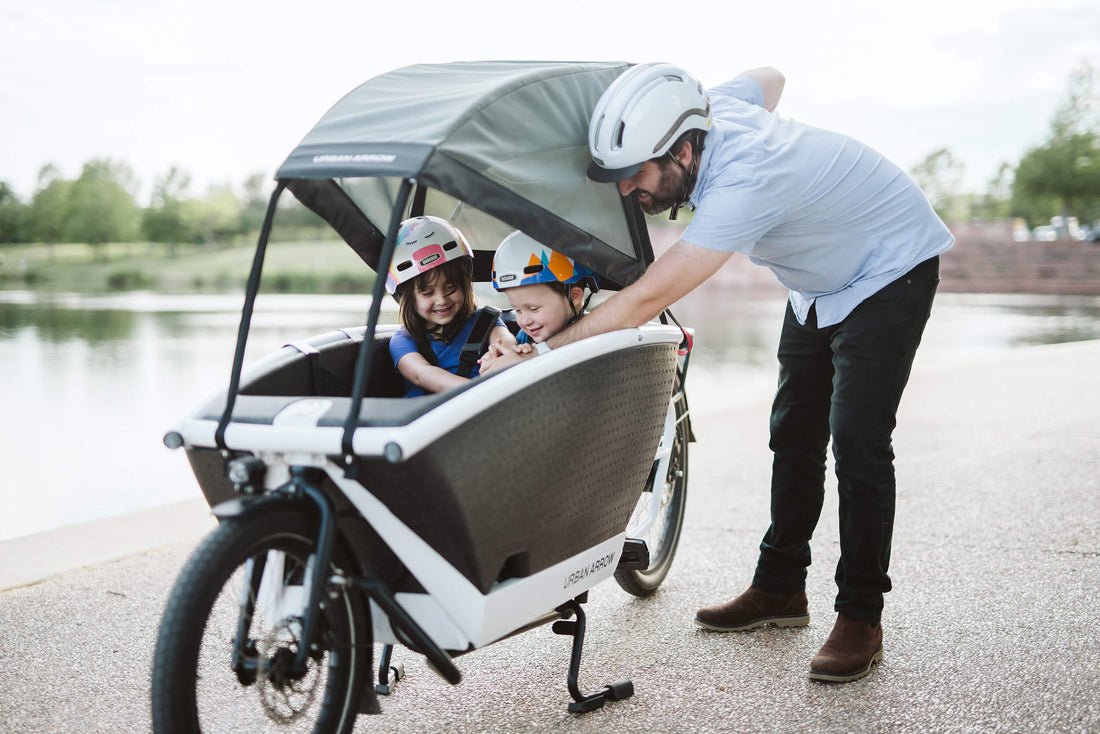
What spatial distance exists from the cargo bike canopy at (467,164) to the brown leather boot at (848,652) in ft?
3.62

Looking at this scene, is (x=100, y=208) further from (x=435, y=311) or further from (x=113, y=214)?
(x=435, y=311)

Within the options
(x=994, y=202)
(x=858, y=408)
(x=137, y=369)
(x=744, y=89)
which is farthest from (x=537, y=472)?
(x=994, y=202)

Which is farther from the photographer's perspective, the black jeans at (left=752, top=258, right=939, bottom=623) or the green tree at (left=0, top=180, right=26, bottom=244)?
the green tree at (left=0, top=180, right=26, bottom=244)

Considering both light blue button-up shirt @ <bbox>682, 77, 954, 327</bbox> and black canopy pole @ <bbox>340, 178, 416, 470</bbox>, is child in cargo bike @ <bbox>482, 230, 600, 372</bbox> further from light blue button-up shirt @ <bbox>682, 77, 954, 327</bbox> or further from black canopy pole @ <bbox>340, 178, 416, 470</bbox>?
black canopy pole @ <bbox>340, 178, 416, 470</bbox>

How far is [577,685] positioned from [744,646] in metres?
0.65

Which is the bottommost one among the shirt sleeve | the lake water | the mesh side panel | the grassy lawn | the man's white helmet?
the grassy lawn

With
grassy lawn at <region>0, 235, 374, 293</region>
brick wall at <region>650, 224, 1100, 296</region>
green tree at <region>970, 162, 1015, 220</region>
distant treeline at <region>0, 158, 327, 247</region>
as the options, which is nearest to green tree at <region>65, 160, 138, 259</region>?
distant treeline at <region>0, 158, 327, 247</region>

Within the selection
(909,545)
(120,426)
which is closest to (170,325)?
(120,426)

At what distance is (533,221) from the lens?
2.29m

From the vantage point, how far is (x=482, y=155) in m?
2.13

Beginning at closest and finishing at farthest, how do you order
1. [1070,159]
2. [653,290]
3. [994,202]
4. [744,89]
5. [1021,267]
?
1. [653,290]
2. [744,89]
3. [1021,267]
4. [1070,159]
5. [994,202]

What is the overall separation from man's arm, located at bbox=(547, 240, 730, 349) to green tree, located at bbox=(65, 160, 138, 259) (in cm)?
922

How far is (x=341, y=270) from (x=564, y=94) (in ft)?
116

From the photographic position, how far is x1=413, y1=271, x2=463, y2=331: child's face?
2867 mm
